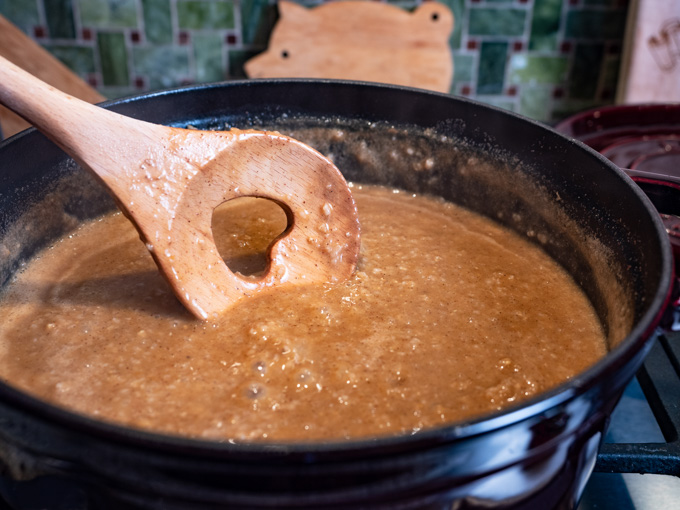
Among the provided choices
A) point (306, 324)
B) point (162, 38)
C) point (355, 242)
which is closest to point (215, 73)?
point (162, 38)

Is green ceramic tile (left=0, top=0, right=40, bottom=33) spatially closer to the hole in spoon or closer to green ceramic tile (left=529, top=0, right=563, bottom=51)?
the hole in spoon

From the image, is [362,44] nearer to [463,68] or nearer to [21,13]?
[463,68]

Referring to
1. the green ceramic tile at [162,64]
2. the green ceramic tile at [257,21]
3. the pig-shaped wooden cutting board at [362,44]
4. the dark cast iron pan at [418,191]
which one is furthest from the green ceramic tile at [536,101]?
the green ceramic tile at [162,64]

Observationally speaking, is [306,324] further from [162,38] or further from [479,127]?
[162,38]

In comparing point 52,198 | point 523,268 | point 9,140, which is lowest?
point 523,268

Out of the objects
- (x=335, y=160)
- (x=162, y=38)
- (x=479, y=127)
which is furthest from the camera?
(x=162, y=38)

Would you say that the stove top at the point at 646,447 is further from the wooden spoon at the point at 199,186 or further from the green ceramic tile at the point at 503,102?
the green ceramic tile at the point at 503,102

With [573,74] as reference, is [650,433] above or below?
below

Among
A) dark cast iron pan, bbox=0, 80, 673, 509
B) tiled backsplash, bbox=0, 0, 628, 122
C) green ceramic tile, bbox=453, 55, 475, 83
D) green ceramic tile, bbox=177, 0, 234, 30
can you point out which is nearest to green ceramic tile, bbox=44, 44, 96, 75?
tiled backsplash, bbox=0, 0, 628, 122
